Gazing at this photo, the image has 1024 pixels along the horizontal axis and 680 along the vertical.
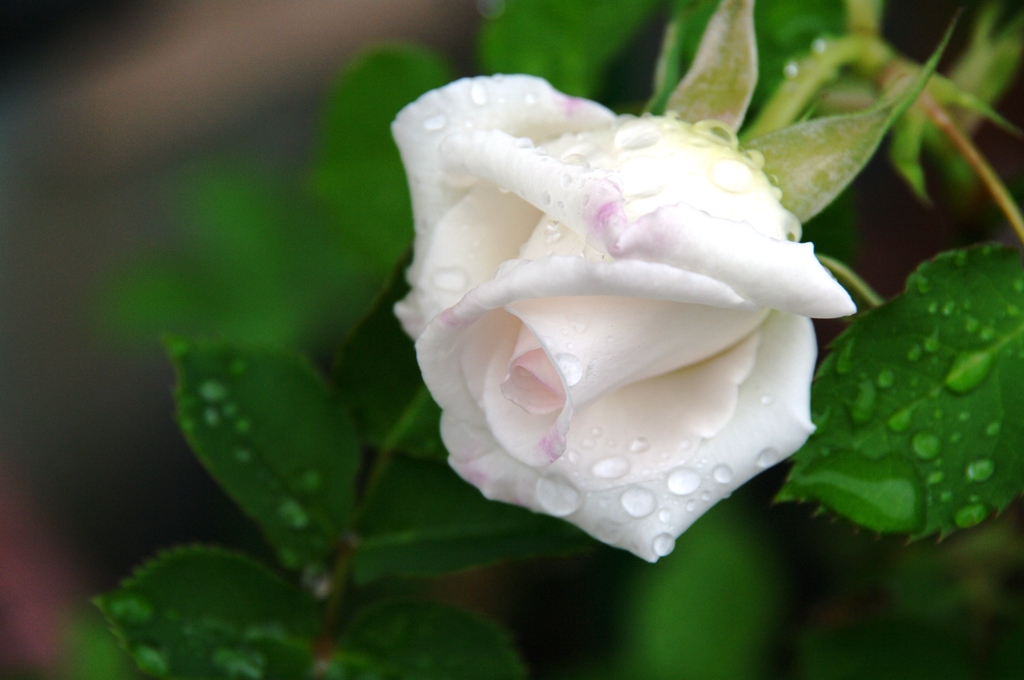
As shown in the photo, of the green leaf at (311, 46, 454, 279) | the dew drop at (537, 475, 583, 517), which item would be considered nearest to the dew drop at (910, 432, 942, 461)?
the dew drop at (537, 475, 583, 517)

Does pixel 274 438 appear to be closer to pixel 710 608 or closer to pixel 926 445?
pixel 926 445

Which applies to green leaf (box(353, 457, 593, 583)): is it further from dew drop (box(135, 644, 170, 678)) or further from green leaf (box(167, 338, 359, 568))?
dew drop (box(135, 644, 170, 678))

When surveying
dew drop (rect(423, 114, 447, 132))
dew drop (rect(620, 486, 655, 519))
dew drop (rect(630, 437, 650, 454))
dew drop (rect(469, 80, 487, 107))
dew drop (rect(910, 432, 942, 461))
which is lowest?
dew drop (rect(910, 432, 942, 461))

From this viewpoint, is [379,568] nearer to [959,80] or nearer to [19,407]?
[959,80]

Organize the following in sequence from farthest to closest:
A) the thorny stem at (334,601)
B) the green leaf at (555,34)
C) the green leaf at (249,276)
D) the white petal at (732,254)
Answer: the green leaf at (249,276), the green leaf at (555,34), the thorny stem at (334,601), the white petal at (732,254)

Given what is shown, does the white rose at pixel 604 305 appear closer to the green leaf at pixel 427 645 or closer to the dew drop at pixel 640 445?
the dew drop at pixel 640 445

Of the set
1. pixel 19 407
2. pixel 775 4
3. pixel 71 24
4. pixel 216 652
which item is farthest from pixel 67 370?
pixel 775 4

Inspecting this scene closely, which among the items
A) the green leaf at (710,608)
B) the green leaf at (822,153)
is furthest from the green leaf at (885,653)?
the green leaf at (822,153)
